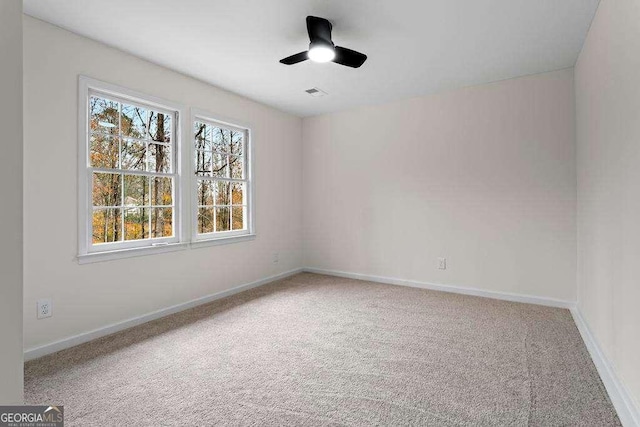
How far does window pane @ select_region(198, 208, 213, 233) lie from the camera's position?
380 cm

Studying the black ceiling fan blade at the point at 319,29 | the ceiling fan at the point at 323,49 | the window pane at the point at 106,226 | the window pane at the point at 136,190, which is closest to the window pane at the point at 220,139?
the window pane at the point at 136,190

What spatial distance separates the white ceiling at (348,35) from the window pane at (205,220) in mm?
1504

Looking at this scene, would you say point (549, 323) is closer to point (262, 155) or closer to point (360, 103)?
point (360, 103)

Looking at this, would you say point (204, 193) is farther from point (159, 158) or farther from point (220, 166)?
point (159, 158)

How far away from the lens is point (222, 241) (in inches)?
155

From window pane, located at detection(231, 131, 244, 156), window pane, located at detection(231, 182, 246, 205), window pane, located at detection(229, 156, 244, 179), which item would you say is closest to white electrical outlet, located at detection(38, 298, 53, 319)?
window pane, located at detection(231, 182, 246, 205)

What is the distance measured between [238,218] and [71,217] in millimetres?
1953

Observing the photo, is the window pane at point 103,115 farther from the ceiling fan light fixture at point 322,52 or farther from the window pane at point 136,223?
the ceiling fan light fixture at point 322,52

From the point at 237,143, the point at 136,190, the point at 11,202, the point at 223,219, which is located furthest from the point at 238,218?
the point at 11,202

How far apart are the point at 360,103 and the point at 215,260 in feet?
9.50

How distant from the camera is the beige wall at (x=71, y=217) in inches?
94.1

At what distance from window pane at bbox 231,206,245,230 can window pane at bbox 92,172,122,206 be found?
146 centimetres

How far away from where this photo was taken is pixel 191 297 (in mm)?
3584

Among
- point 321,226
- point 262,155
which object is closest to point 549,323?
point 321,226
